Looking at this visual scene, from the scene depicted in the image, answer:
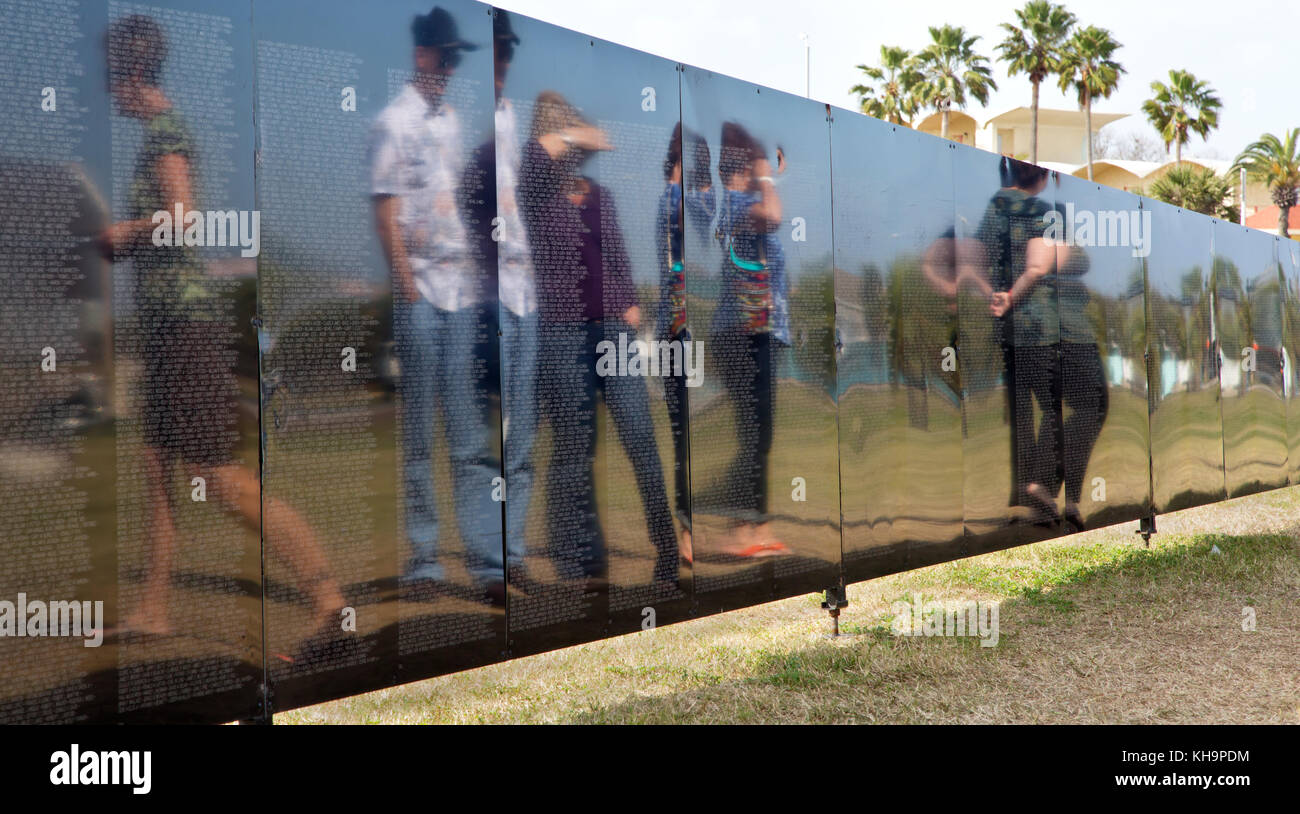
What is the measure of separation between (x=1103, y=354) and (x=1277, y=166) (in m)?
33.8

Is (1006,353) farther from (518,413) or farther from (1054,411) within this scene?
(518,413)

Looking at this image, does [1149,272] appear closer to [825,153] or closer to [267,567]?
[825,153]

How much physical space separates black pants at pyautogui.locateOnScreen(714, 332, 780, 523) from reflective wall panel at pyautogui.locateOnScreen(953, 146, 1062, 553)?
220cm

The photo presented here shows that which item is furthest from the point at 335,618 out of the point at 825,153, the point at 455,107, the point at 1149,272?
the point at 1149,272

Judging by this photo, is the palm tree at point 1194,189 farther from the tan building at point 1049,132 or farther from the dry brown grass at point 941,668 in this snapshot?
the dry brown grass at point 941,668

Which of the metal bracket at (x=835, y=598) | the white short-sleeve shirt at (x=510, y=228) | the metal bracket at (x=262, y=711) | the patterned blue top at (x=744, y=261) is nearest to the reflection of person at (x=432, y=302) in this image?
the white short-sleeve shirt at (x=510, y=228)

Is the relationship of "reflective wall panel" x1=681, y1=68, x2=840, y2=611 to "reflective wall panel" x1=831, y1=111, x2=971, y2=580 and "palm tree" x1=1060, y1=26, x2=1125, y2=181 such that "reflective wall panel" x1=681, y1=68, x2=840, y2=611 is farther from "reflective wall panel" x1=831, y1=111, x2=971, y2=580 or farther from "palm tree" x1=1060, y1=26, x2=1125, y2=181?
"palm tree" x1=1060, y1=26, x2=1125, y2=181

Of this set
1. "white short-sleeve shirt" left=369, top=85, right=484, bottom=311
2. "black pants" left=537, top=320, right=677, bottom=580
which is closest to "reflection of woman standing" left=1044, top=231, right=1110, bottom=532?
"black pants" left=537, top=320, right=677, bottom=580

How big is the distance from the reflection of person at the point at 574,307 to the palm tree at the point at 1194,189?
34141mm

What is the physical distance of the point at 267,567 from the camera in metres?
3.76

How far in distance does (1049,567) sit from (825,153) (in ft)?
16.5

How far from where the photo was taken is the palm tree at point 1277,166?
3456cm

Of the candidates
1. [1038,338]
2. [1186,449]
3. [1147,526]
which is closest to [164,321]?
[1038,338]

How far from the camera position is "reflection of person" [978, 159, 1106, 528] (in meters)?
7.56
